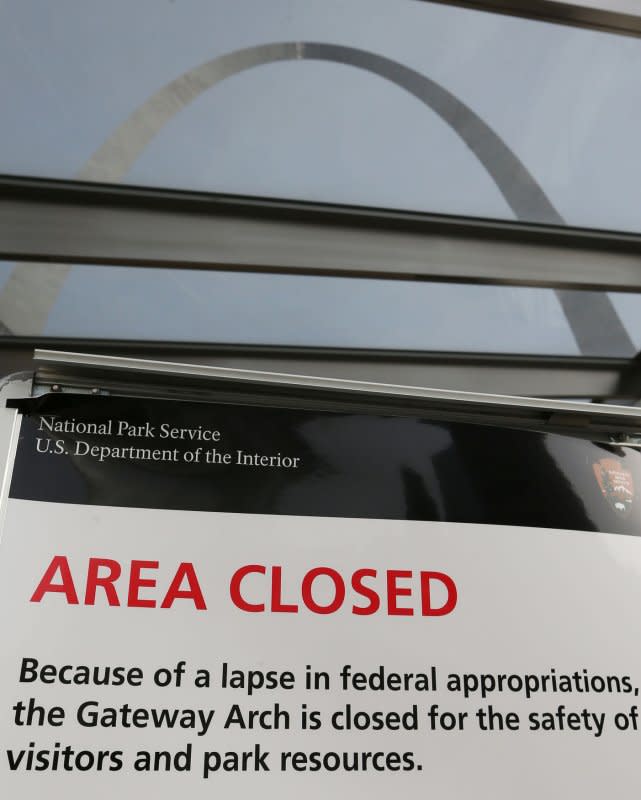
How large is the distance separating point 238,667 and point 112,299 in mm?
3875

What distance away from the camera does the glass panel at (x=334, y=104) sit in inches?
149

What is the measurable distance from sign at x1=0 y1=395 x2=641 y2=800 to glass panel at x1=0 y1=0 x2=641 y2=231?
9.23 feet

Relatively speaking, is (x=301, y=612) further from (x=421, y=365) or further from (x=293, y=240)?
(x=421, y=365)

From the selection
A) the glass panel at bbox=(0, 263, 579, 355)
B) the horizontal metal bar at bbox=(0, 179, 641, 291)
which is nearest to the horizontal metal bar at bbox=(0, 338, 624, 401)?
the glass panel at bbox=(0, 263, 579, 355)

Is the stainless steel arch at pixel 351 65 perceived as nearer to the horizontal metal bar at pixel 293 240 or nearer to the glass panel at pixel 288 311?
the horizontal metal bar at pixel 293 240

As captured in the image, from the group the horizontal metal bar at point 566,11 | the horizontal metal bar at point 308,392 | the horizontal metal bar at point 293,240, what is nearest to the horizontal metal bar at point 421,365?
the horizontal metal bar at point 293,240

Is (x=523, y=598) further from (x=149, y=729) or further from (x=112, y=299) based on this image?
(x=112, y=299)

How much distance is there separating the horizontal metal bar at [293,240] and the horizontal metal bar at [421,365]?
123 cm

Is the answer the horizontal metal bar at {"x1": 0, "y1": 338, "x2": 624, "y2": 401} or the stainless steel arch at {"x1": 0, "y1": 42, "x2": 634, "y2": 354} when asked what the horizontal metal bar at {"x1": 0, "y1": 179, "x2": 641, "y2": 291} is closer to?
the stainless steel arch at {"x1": 0, "y1": 42, "x2": 634, "y2": 354}

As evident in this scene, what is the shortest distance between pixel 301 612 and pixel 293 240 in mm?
3063

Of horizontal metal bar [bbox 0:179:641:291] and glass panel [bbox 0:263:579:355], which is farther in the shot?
glass panel [bbox 0:263:579:355]

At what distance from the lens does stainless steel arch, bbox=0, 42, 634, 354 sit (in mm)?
3861

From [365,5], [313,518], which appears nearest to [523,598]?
[313,518]

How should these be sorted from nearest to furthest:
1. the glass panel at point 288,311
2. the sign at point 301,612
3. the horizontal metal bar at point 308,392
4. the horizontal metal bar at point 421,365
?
the sign at point 301,612
the horizontal metal bar at point 308,392
the glass panel at point 288,311
the horizontal metal bar at point 421,365
